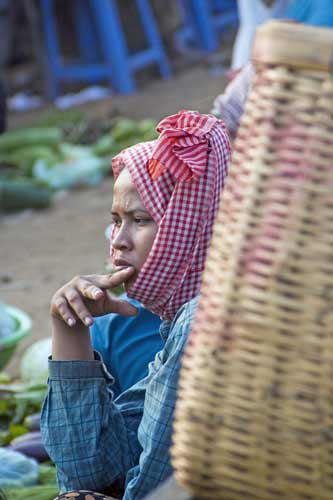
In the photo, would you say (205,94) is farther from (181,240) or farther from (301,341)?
(301,341)

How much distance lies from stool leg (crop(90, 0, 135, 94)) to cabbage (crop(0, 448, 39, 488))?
8381 millimetres

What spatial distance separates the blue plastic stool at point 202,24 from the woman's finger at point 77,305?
1148 centimetres

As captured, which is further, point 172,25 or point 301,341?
point 172,25

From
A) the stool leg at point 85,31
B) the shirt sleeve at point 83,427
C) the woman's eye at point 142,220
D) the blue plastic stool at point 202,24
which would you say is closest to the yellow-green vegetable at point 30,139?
the stool leg at point 85,31

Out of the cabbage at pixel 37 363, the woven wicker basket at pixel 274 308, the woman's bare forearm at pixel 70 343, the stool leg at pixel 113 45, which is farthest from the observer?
the stool leg at pixel 113 45

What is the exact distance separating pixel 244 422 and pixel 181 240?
999mm

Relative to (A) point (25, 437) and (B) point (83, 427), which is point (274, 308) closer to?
(B) point (83, 427)

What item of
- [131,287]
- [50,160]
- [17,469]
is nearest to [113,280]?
[131,287]

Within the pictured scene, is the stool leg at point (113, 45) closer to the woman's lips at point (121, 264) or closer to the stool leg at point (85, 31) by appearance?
the stool leg at point (85, 31)

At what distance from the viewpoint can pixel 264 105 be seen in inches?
48.2

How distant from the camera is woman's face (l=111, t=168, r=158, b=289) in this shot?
2219 millimetres

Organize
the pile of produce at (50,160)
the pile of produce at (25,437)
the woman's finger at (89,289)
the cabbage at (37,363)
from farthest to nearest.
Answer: the pile of produce at (50,160)
the cabbage at (37,363)
the pile of produce at (25,437)
the woman's finger at (89,289)

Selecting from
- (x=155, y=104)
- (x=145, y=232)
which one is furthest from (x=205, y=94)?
(x=145, y=232)

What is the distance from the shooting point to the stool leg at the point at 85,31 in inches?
465
